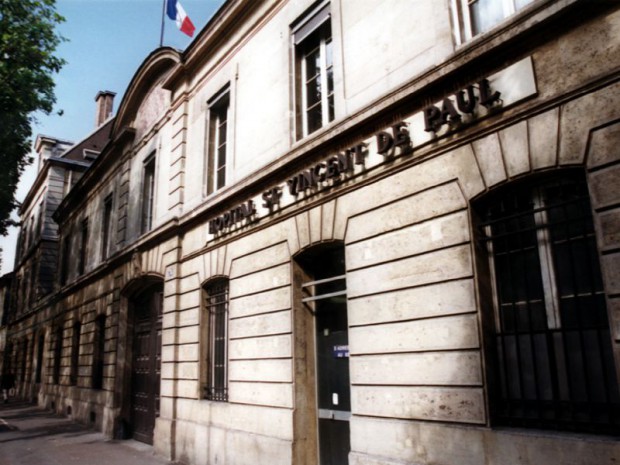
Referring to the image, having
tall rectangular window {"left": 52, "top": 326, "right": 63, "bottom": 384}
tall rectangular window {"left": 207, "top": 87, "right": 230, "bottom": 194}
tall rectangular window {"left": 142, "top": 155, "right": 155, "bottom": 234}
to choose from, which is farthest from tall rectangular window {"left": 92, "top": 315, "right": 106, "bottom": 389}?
tall rectangular window {"left": 207, "top": 87, "right": 230, "bottom": 194}

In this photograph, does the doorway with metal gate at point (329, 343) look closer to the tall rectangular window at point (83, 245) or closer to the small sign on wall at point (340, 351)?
the small sign on wall at point (340, 351)

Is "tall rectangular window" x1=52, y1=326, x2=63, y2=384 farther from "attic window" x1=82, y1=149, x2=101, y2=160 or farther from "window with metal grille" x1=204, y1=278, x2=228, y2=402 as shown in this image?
"window with metal grille" x1=204, y1=278, x2=228, y2=402

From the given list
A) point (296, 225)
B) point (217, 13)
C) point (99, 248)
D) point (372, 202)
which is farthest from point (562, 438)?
point (99, 248)

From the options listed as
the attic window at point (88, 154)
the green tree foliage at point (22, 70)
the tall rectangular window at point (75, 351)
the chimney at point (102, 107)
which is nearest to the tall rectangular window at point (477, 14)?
the green tree foliage at point (22, 70)

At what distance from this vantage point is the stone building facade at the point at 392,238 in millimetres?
4539

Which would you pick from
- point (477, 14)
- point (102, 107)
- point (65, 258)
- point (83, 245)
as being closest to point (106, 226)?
point (83, 245)

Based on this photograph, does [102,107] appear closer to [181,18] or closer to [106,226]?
[106,226]

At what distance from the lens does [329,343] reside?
24.6 feet

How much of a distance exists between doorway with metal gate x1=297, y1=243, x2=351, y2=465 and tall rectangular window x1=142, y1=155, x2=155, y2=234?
284 inches

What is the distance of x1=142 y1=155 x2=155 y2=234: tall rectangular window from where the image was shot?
1370cm

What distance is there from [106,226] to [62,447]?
25.9 ft

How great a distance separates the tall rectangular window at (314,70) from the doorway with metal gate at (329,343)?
2.19 meters

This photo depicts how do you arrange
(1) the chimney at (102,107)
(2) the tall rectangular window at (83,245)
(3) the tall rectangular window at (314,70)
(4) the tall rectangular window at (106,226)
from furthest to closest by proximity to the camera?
(1) the chimney at (102,107)
(2) the tall rectangular window at (83,245)
(4) the tall rectangular window at (106,226)
(3) the tall rectangular window at (314,70)

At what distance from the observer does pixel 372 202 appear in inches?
253
